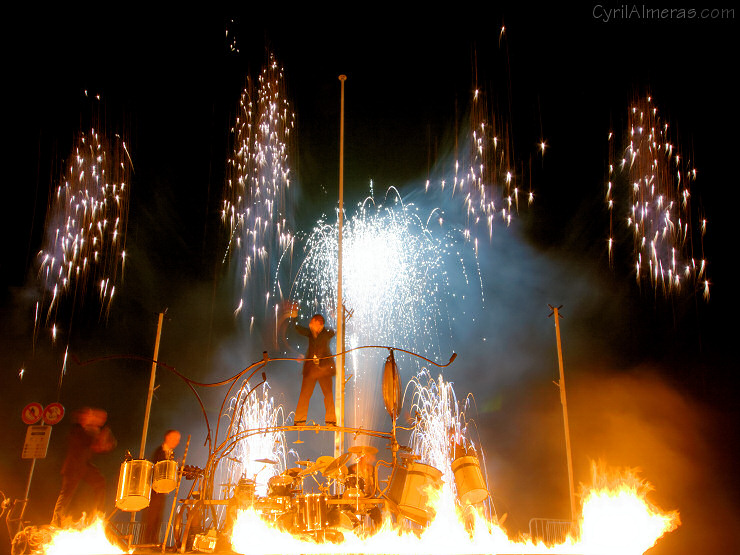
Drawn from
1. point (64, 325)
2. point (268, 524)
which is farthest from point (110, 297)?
point (268, 524)

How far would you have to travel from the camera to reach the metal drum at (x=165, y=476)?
734 cm

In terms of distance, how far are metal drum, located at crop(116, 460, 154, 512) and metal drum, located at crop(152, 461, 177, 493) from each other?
186 mm


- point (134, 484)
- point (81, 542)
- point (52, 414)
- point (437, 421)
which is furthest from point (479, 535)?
point (437, 421)

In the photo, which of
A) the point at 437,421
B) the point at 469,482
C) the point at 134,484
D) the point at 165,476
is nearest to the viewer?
the point at 134,484

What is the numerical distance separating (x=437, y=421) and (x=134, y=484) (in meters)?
15.8

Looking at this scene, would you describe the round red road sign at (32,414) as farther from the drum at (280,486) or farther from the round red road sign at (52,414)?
the drum at (280,486)

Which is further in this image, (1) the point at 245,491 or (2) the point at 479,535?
(2) the point at 479,535

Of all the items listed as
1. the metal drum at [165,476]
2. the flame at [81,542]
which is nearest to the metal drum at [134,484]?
the metal drum at [165,476]

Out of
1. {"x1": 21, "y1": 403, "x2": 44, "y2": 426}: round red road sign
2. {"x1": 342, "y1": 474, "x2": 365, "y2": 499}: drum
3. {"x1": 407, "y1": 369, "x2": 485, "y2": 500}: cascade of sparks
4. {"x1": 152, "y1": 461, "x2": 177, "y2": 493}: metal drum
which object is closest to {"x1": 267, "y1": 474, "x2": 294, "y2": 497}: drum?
{"x1": 342, "y1": 474, "x2": 365, "y2": 499}: drum

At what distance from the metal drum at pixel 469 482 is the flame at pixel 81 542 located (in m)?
4.08

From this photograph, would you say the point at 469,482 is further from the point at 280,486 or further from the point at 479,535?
the point at 280,486

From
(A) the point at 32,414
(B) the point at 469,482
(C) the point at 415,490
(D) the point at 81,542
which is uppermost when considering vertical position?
(A) the point at 32,414

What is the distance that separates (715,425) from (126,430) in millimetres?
18460

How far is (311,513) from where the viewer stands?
7.22 meters
